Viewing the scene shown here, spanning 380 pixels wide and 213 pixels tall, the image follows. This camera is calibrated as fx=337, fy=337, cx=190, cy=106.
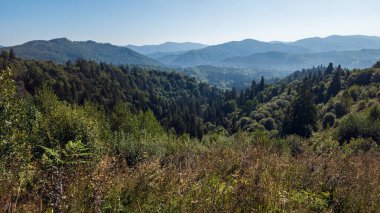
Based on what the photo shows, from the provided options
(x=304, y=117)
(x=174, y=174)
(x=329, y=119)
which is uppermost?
(x=174, y=174)

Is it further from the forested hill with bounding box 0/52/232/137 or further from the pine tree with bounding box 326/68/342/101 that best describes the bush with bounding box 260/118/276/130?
the forested hill with bounding box 0/52/232/137

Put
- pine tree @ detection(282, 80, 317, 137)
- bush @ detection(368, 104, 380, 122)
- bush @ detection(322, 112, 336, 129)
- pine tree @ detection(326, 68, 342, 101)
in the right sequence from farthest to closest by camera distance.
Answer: pine tree @ detection(326, 68, 342, 101), bush @ detection(322, 112, 336, 129), pine tree @ detection(282, 80, 317, 137), bush @ detection(368, 104, 380, 122)

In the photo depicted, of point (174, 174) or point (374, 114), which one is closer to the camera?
point (174, 174)

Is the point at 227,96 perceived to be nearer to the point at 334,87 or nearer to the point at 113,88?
the point at 113,88

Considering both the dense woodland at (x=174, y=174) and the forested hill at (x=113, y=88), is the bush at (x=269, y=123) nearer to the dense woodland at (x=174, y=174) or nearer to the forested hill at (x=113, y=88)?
the forested hill at (x=113, y=88)

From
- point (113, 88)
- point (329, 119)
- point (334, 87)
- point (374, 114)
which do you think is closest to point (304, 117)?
point (329, 119)

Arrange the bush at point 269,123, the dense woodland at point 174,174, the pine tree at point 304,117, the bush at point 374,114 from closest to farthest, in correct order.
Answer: the dense woodland at point 174,174 → the bush at point 374,114 → the pine tree at point 304,117 → the bush at point 269,123

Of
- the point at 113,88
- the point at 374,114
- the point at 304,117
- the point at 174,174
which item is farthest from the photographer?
the point at 113,88

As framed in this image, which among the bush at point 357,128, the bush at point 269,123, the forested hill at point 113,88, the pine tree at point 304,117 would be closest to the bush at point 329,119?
the pine tree at point 304,117

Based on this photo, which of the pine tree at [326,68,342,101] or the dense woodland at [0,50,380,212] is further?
the pine tree at [326,68,342,101]

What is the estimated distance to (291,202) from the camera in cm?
432

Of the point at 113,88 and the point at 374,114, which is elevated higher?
the point at 374,114

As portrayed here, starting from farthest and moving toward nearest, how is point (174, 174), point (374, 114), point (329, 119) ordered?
1. point (329, 119)
2. point (374, 114)
3. point (174, 174)

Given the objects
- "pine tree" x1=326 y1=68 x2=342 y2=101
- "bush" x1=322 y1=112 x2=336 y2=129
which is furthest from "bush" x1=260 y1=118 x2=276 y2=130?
"pine tree" x1=326 y1=68 x2=342 y2=101
